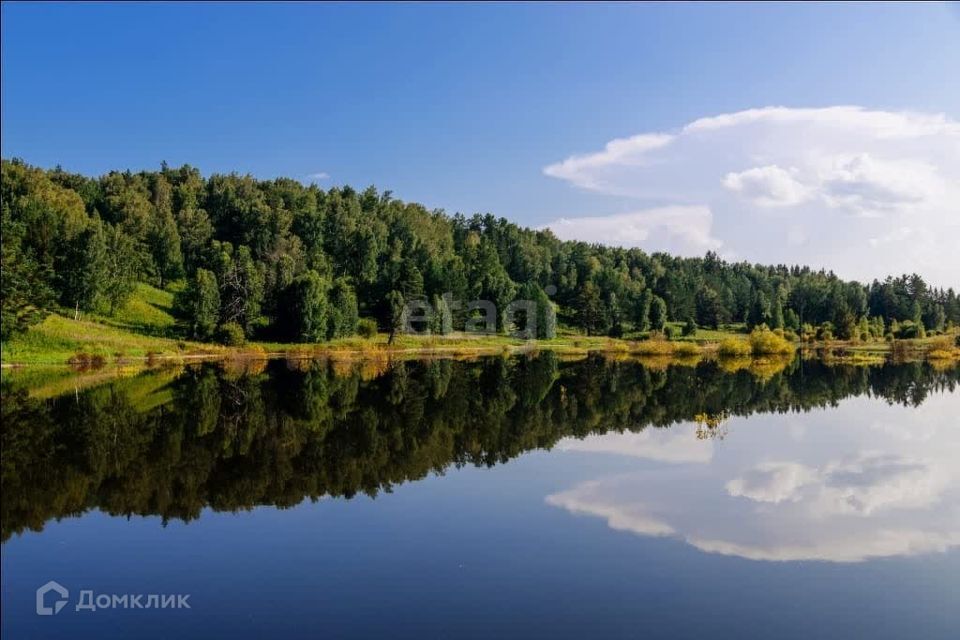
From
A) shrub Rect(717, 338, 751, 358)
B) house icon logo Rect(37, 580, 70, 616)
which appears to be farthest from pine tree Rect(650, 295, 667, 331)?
house icon logo Rect(37, 580, 70, 616)

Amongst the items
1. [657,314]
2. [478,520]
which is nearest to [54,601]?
[478,520]

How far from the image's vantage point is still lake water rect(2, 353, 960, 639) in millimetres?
11758

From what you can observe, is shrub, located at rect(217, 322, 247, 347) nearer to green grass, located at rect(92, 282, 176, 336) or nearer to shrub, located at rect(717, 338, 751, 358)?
green grass, located at rect(92, 282, 176, 336)

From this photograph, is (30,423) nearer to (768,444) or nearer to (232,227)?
(768,444)

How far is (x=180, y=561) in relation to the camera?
46.0 ft

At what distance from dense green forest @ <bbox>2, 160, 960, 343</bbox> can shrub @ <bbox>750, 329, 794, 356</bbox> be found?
33.7 m

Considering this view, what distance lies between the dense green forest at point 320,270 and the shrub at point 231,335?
0.56 ft

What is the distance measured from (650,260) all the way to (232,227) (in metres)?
116

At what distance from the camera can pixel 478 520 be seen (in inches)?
677

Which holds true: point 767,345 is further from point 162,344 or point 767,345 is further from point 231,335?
point 162,344

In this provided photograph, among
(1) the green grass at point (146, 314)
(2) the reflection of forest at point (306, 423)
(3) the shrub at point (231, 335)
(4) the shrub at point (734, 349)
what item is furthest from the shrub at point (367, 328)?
(4) the shrub at point (734, 349)

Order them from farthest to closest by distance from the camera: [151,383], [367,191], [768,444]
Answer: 1. [367,191]
2. [151,383]
3. [768,444]

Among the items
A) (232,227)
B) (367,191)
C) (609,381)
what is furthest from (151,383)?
(367,191)

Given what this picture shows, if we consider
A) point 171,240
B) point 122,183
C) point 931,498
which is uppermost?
point 122,183
